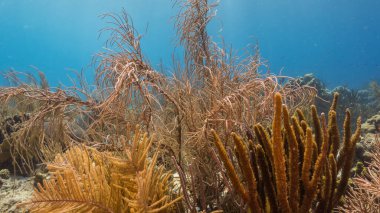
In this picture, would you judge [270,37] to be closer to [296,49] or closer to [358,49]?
[296,49]

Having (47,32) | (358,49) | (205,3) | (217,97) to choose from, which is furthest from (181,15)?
(47,32)

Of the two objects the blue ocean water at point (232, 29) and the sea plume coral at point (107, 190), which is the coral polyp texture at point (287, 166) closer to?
the sea plume coral at point (107, 190)

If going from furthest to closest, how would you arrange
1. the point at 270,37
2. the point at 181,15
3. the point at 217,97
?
the point at 270,37, the point at 181,15, the point at 217,97

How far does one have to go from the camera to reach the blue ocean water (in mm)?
125513

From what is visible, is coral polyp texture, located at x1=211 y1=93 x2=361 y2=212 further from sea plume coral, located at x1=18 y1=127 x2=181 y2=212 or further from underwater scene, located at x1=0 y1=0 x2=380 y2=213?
sea plume coral, located at x1=18 y1=127 x2=181 y2=212

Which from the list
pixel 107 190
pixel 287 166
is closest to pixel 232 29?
pixel 287 166

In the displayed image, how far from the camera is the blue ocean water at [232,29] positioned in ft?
412

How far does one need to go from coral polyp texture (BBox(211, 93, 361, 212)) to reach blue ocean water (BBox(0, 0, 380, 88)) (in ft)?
354

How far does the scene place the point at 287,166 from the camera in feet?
7.80

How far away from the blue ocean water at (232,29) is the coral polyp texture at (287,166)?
10792 cm

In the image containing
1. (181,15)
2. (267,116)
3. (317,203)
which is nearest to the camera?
(317,203)

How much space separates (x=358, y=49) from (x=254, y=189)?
141m

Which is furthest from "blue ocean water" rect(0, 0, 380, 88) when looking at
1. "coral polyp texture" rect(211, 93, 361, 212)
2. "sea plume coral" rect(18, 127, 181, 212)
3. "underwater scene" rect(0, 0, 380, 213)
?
"coral polyp texture" rect(211, 93, 361, 212)

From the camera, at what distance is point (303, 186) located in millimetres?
2246
